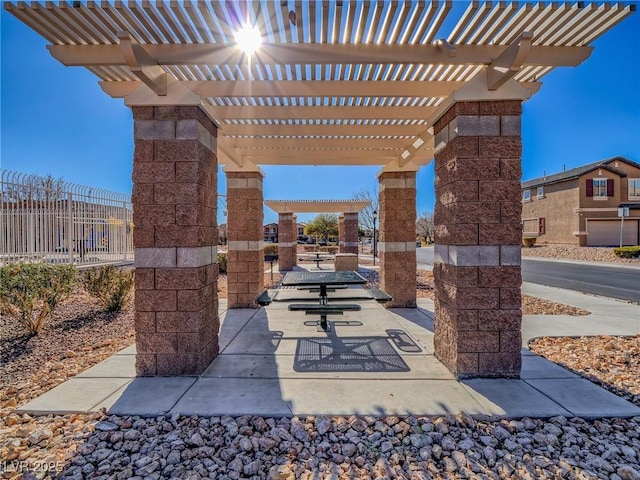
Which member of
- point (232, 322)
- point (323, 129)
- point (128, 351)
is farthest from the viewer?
point (232, 322)

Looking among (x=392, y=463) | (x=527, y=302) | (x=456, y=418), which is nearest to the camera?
(x=392, y=463)

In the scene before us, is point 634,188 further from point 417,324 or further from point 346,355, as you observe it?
point 346,355

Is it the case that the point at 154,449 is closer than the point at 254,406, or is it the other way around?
the point at 154,449

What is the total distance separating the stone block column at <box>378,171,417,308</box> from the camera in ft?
22.1

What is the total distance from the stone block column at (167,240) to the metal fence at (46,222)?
6160mm

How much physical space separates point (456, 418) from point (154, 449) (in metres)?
2.41

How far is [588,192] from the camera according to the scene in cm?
2456

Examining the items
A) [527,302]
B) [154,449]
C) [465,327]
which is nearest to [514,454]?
[465,327]

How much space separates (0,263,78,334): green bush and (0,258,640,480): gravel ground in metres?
2.33

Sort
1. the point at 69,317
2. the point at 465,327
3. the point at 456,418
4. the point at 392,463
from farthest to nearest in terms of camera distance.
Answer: the point at 69,317 < the point at 465,327 < the point at 456,418 < the point at 392,463

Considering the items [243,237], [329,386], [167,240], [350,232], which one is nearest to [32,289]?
[167,240]

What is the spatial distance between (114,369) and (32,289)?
2631 mm

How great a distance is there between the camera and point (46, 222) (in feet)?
27.3

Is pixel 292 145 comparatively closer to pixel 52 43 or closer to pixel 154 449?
pixel 52 43
